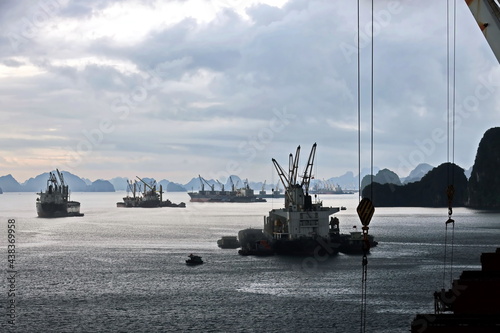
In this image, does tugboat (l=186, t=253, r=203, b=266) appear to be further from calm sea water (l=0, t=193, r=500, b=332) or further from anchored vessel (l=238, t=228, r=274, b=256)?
anchored vessel (l=238, t=228, r=274, b=256)

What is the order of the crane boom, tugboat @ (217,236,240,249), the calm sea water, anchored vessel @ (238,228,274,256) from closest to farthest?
1. the crane boom
2. the calm sea water
3. anchored vessel @ (238,228,274,256)
4. tugboat @ (217,236,240,249)

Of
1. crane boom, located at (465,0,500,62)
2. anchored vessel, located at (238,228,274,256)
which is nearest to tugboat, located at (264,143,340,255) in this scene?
anchored vessel, located at (238,228,274,256)

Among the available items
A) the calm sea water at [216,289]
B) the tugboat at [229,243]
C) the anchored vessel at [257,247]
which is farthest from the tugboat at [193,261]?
the tugboat at [229,243]

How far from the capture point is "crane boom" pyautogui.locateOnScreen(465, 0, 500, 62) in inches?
1259

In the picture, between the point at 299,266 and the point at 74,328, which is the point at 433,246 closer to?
the point at 299,266

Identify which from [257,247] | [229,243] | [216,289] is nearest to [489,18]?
[216,289]

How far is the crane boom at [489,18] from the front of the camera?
105 ft

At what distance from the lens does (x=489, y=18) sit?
106 feet

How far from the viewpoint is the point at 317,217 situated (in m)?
131

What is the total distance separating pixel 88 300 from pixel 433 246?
310 feet

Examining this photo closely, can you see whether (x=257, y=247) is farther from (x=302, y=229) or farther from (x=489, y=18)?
(x=489, y=18)

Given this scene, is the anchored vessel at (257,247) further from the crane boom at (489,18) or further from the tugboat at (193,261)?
Result: the crane boom at (489,18)

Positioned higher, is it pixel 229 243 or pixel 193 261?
pixel 229 243

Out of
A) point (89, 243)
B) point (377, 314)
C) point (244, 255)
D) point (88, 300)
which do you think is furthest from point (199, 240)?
point (377, 314)
